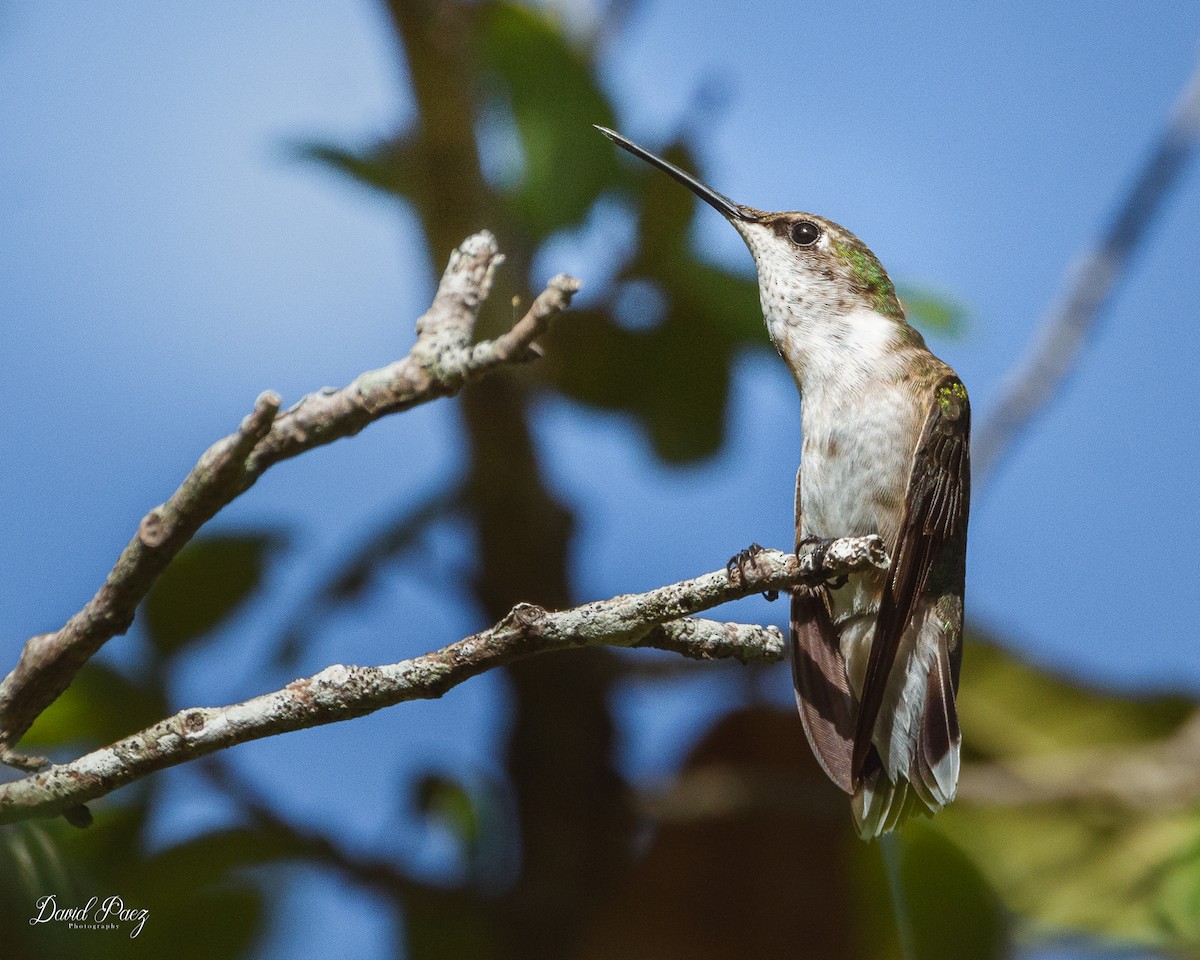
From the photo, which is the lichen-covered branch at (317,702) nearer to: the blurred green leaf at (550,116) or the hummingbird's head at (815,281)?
the hummingbird's head at (815,281)

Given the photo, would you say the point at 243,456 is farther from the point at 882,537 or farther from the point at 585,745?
the point at 585,745

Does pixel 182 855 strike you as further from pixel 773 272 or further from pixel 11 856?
pixel 773 272

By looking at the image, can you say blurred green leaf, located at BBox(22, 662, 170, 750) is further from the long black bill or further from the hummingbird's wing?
the long black bill

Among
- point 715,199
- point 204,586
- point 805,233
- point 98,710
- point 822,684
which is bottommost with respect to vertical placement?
point 98,710

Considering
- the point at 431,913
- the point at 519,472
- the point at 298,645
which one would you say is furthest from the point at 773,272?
the point at 431,913

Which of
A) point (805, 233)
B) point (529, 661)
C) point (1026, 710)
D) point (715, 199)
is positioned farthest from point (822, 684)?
point (1026, 710)

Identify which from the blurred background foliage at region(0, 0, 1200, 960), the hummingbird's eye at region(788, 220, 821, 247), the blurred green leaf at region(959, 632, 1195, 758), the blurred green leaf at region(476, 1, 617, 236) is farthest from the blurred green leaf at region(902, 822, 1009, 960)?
the blurred green leaf at region(959, 632, 1195, 758)
